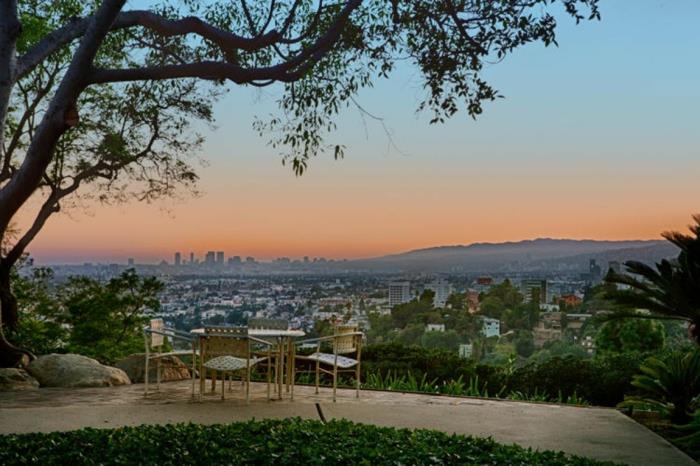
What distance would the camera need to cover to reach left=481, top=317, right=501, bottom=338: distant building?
12.9 metres

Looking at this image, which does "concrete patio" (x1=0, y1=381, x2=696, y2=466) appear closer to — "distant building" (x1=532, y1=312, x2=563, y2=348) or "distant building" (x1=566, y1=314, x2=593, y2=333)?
"distant building" (x1=532, y1=312, x2=563, y2=348)

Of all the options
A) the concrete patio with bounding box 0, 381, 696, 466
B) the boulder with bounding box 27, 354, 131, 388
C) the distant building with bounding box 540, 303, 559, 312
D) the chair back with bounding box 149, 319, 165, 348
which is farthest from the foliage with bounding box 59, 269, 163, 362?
the distant building with bounding box 540, 303, 559, 312

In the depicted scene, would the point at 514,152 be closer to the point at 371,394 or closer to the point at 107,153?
the point at 371,394

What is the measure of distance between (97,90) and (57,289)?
10.5ft

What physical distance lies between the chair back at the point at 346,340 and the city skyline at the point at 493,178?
7.54 feet

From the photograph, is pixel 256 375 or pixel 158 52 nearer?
pixel 158 52

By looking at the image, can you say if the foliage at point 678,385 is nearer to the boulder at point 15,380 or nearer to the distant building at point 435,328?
the distant building at point 435,328

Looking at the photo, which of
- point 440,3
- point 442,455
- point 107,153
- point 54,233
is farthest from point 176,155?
point 442,455

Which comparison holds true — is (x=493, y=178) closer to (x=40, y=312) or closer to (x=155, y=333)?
(x=155, y=333)

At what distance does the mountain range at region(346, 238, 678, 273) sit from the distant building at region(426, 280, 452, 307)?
0.52 meters

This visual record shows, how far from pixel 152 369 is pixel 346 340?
2736mm

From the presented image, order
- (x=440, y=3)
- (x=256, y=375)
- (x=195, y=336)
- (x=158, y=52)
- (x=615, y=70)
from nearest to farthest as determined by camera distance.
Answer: (x=440, y=3) < (x=195, y=336) < (x=158, y=52) < (x=256, y=375) < (x=615, y=70)

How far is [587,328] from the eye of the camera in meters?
12.5

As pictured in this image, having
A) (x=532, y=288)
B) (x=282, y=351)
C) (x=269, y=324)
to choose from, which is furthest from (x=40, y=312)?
(x=532, y=288)
